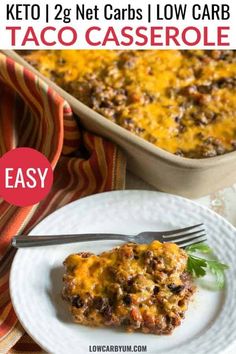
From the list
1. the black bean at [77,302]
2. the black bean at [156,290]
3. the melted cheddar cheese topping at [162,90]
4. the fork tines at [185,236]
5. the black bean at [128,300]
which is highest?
the melted cheddar cheese topping at [162,90]

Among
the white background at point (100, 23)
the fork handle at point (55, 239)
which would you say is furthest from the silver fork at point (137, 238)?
the white background at point (100, 23)

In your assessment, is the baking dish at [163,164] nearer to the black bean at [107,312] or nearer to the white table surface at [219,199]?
the white table surface at [219,199]

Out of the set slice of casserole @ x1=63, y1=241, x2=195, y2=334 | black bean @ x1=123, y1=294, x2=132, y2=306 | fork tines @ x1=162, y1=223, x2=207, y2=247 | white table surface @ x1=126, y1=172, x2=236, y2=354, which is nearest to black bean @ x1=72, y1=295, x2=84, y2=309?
slice of casserole @ x1=63, y1=241, x2=195, y2=334

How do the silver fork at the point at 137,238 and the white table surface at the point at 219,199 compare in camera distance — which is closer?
the silver fork at the point at 137,238

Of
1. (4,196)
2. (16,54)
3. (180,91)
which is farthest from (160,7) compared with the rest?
(4,196)

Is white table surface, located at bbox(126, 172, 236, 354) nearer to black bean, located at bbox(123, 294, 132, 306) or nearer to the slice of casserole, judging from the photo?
the slice of casserole

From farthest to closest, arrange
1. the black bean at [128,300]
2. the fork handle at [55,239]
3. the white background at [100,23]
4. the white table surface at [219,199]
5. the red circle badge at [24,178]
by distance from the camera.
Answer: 1. the white background at [100,23]
2. the white table surface at [219,199]
3. the red circle badge at [24,178]
4. the fork handle at [55,239]
5. the black bean at [128,300]

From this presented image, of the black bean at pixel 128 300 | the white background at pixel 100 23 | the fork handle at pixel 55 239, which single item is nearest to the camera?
the black bean at pixel 128 300
